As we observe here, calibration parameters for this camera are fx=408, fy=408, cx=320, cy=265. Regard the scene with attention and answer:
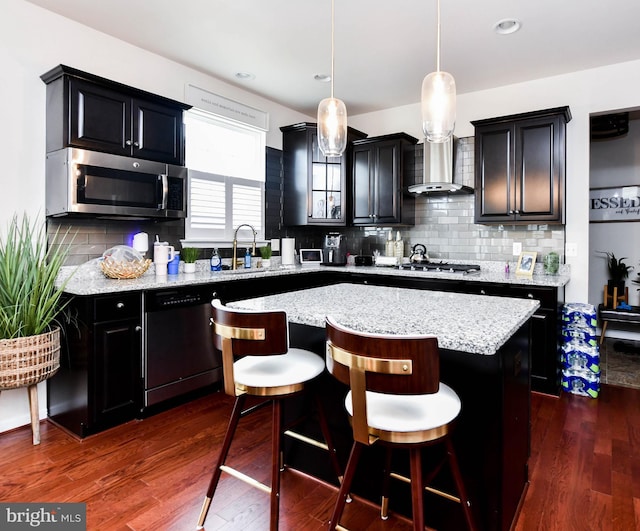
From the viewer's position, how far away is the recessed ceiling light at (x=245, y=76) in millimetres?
3871

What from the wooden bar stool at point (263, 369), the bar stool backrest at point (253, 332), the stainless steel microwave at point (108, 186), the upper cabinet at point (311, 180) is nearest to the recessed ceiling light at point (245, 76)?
the upper cabinet at point (311, 180)

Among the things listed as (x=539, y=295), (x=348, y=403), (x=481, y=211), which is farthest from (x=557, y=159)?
(x=348, y=403)

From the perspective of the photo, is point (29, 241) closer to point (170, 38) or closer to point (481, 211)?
point (170, 38)

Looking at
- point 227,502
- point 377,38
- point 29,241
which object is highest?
point 377,38

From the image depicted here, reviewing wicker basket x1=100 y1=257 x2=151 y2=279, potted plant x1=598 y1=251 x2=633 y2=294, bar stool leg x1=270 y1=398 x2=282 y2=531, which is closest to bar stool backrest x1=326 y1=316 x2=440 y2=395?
bar stool leg x1=270 y1=398 x2=282 y2=531

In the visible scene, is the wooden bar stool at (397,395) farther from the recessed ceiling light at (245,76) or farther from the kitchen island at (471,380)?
the recessed ceiling light at (245,76)

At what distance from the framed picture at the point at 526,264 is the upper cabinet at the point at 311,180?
189cm

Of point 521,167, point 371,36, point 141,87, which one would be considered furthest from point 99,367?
point 521,167

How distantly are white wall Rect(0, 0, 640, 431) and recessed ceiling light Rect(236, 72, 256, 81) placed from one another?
0.21 m

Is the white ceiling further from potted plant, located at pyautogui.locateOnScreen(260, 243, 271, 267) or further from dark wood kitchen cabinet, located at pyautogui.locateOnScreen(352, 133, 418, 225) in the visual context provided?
potted plant, located at pyautogui.locateOnScreen(260, 243, 271, 267)

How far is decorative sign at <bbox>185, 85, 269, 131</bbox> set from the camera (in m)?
3.79

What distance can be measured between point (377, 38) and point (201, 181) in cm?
199

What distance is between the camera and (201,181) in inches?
154

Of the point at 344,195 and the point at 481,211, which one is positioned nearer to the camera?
the point at 481,211
